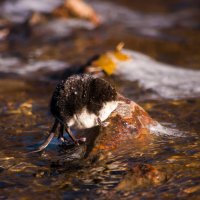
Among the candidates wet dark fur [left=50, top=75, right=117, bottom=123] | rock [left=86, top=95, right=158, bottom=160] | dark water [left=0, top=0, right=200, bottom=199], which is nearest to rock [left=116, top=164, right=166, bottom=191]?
dark water [left=0, top=0, right=200, bottom=199]

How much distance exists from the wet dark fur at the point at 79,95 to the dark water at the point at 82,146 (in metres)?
0.42

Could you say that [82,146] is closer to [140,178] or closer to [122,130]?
[122,130]

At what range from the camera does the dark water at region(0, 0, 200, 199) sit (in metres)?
4.39

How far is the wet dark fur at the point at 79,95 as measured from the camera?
4926 mm

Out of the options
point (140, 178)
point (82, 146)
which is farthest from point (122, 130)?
point (140, 178)

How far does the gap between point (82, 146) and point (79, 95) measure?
21.2 inches

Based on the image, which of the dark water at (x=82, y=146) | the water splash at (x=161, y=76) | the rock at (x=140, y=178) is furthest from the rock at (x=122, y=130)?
the water splash at (x=161, y=76)

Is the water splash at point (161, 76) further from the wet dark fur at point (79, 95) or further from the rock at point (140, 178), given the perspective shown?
the rock at point (140, 178)

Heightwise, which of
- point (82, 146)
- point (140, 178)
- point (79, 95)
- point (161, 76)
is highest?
point (161, 76)

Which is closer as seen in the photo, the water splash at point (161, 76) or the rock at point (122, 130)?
the rock at point (122, 130)

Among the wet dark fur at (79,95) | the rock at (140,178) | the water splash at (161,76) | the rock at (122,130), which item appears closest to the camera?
the rock at (140,178)

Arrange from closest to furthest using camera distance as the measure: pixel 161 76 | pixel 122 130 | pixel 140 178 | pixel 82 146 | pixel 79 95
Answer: pixel 140 178, pixel 79 95, pixel 82 146, pixel 122 130, pixel 161 76

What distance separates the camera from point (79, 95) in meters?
4.96

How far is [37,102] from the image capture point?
743cm
